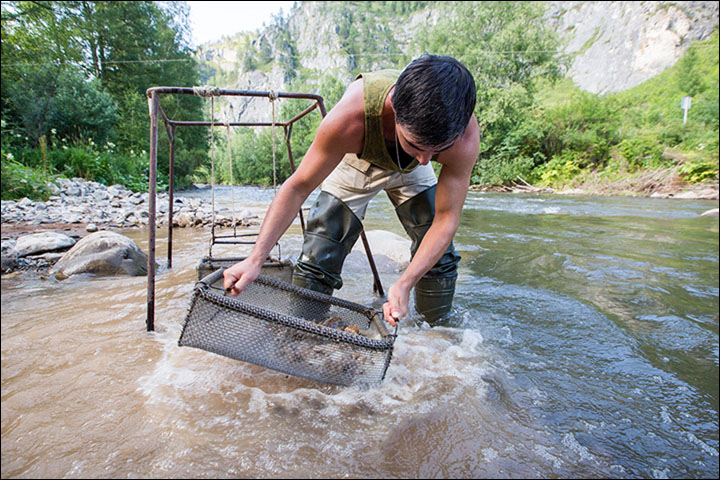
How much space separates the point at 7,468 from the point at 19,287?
2358 millimetres

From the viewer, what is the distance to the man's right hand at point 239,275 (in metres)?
1.41

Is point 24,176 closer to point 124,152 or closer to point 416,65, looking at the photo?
point 124,152

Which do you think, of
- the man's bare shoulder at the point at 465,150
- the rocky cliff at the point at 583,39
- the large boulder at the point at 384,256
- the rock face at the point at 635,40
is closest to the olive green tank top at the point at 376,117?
the man's bare shoulder at the point at 465,150

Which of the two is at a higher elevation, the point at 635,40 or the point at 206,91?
the point at 635,40

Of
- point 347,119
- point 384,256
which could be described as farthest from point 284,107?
point 347,119

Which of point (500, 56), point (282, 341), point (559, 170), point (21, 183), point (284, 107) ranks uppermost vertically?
point (500, 56)

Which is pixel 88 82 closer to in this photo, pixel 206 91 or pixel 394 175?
pixel 206 91

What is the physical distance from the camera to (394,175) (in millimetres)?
1938

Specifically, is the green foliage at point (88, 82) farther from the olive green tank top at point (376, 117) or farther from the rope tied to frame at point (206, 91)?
the olive green tank top at point (376, 117)

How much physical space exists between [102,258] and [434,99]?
10.9 ft

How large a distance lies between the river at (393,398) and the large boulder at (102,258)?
30 cm

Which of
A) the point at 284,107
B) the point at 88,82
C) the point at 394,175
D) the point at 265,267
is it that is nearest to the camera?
the point at 394,175

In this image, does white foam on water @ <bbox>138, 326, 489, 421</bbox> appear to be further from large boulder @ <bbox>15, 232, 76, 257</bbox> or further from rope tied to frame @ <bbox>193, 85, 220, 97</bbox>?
large boulder @ <bbox>15, 232, 76, 257</bbox>

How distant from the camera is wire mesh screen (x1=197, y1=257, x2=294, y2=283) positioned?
7.80 feet
